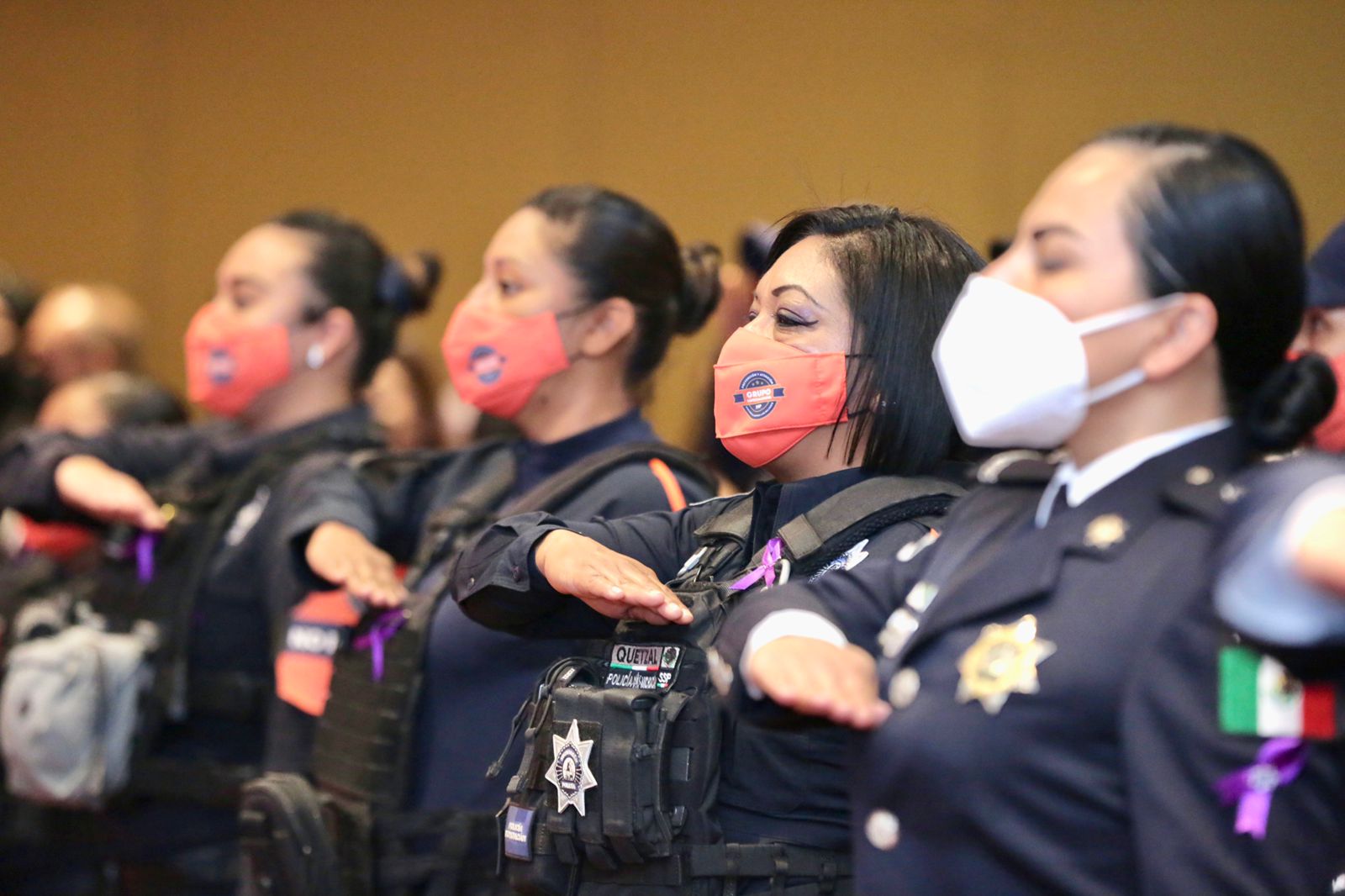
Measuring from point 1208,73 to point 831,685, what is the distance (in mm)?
3970

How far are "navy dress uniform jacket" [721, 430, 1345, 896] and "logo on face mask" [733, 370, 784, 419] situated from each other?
631mm

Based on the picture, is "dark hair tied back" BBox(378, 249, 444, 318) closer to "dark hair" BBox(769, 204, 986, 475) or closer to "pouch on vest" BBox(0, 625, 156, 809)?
"pouch on vest" BBox(0, 625, 156, 809)

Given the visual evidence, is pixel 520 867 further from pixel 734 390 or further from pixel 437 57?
A: pixel 437 57

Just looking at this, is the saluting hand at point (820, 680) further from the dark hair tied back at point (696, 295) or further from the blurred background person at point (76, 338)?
the blurred background person at point (76, 338)

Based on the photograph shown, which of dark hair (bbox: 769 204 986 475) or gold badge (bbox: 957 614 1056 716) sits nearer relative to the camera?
gold badge (bbox: 957 614 1056 716)

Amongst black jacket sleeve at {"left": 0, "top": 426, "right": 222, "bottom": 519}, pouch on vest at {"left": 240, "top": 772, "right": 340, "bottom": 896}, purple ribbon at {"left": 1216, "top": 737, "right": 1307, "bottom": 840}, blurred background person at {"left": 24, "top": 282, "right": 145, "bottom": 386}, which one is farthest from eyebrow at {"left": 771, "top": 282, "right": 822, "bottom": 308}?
blurred background person at {"left": 24, "top": 282, "right": 145, "bottom": 386}

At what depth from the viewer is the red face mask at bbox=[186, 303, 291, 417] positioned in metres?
4.20

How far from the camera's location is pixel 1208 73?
4.97 meters

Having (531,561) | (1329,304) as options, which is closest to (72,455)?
(531,561)

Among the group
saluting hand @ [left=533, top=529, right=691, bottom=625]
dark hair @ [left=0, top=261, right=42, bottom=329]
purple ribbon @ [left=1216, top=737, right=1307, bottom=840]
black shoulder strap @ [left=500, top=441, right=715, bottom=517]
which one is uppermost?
purple ribbon @ [left=1216, top=737, right=1307, bottom=840]

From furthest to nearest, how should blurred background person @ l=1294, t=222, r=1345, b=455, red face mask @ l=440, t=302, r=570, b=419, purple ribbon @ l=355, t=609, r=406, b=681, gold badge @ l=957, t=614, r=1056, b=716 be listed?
red face mask @ l=440, t=302, r=570, b=419 < purple ribbon @ l=355, t=609, r=406, b=681 < blurred background person @ l=1294, t=222, r=1345, b=455 < gold badge @ l=957, t=614, r=1056, b=716

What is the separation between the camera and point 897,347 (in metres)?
2.40

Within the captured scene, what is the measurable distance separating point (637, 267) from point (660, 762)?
1527 mm

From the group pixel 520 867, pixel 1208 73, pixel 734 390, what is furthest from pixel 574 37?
pixel 520 867
